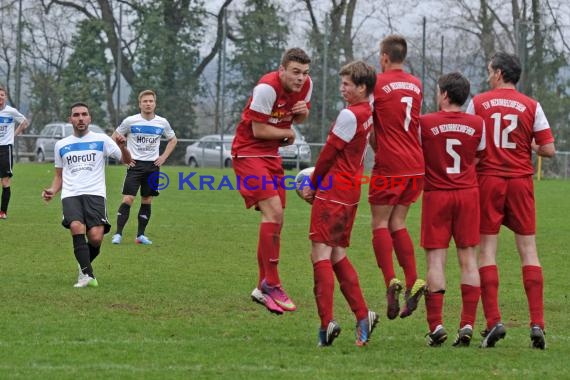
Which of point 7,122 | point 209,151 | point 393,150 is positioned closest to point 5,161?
point 7,122

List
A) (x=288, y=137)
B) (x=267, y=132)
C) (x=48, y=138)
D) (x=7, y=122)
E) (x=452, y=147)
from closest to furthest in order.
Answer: (x=452, y=147), (x=267, y=132), (x=288, y=137), (x=7, y=122), (x=48, y=138)

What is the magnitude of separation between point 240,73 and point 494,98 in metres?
28.4

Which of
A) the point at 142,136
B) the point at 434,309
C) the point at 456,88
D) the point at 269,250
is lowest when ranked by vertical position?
the point at 434,309

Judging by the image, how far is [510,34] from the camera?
37.5 metres

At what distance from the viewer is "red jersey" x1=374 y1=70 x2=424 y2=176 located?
8.12m

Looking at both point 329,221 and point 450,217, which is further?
point 450,217

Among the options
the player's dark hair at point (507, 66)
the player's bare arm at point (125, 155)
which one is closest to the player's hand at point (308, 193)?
the player's dark hair at point (507, 66)

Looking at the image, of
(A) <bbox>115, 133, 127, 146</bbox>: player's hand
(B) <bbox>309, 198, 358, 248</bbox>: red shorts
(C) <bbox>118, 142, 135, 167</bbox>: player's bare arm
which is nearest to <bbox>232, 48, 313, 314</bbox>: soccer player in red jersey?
(B) <bbox>309, 198, 358, 248</bbox>: red shorts

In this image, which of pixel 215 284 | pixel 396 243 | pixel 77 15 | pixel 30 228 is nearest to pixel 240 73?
pixel 77 15

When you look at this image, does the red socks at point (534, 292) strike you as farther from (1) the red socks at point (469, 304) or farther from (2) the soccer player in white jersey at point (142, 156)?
(2) the soccer player in white jersey at point (142, 156)

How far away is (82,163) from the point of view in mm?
10453

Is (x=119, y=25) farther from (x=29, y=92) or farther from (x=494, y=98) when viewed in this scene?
(x=494, y=98)

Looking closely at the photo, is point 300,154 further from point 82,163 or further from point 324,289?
point 324,289

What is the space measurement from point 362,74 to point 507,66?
1.19 m
